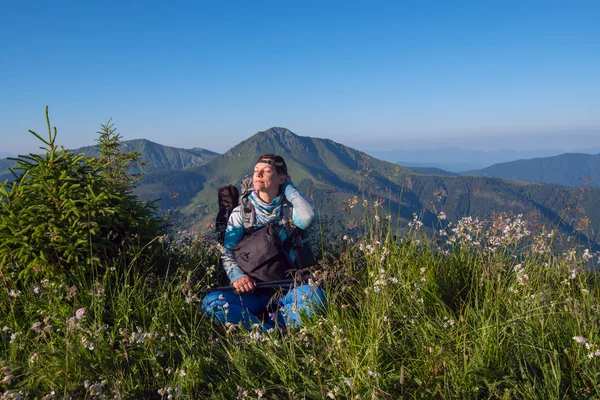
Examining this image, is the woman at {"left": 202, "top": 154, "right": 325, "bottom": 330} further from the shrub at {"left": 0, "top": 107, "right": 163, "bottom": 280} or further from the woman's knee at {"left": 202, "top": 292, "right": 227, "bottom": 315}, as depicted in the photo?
the shrub at {"left": 0, "top": 107, "right": 163, "bottom": 280}

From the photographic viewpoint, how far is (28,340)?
11.6 ft

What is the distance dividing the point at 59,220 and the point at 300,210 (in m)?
3.04

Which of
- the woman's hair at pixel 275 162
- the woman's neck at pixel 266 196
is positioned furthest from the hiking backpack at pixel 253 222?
the woman's hair at pixel 275 162

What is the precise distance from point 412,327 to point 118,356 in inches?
101

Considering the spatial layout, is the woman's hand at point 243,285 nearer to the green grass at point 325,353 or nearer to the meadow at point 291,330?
the meadow at point 291,330

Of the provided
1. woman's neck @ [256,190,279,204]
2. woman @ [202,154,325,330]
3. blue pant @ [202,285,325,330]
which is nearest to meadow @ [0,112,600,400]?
blue pant @ [202,285,325,330]

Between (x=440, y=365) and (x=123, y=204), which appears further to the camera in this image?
(x=123, y=204)

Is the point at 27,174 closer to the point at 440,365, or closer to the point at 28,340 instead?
the point at 28,340

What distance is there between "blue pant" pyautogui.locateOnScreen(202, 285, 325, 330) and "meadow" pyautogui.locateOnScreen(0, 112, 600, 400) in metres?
0.18

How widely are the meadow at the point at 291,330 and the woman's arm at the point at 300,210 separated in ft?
2.18

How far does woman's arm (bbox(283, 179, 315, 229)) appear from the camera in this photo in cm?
545

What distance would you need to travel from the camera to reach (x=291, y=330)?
3502mm

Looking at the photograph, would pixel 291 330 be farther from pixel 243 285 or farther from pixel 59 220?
pixel 59 220

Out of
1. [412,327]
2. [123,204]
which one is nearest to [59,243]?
[123,204]
